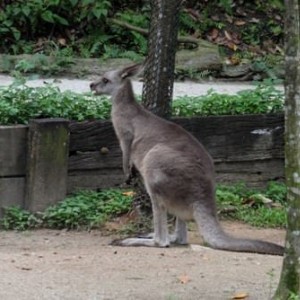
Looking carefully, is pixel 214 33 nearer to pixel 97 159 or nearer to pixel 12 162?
pixel 97 159

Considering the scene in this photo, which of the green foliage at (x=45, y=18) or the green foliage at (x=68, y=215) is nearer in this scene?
the green foliage at (x=68, y=215)

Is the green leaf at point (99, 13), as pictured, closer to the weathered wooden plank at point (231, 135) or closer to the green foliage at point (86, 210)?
the weathered wooden plank at point (231, 135)

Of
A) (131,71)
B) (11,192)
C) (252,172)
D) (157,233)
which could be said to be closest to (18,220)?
(11,192)

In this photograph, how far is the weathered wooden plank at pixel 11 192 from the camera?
8531 mm

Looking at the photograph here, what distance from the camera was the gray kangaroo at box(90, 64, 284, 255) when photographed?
7.49 metres

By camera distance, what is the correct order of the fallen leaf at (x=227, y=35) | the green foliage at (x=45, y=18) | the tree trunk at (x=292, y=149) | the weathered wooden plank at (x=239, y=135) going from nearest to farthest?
1. the tree trunk at (x=292, y=149)
2. the weathered wooden plank at (x=239, y=135)
3. the green foliage at (x=45, y=18)
4. the fallen leaf at (x=227, y=35)

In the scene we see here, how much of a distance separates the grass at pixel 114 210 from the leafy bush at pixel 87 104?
740 mm

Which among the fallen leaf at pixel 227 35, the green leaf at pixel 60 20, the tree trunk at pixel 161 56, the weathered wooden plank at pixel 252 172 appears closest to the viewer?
the tree trunk at pixel 161 56

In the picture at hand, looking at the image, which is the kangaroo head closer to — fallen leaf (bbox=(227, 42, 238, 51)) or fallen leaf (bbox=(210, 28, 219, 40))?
fallen leaf (bbox=(227, 42, 238, 51))

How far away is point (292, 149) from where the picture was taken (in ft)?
18.5

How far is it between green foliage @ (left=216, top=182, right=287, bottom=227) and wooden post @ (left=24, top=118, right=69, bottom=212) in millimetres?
1535

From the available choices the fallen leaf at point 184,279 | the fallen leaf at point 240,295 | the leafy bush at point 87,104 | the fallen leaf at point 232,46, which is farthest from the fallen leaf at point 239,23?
the fallen leaf at point 240,295

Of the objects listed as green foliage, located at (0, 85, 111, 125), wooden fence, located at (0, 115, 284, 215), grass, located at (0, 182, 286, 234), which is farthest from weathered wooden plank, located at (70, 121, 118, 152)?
grass, located at (0, 182, 286, 234)

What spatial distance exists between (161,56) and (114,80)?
460 millimetres
